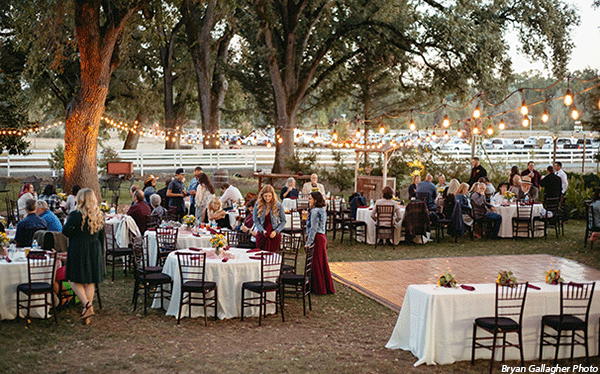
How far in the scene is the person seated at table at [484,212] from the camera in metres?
14.9

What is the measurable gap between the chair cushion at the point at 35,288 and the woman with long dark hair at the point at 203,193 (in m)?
5.24

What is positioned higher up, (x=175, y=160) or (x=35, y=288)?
(x=175, y=160)

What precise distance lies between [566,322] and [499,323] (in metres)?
0.76

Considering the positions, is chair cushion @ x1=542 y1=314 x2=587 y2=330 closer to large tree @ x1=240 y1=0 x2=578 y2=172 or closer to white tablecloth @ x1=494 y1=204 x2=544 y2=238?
white tablecloth @ x1=494 y1=204 x2=544 y2=238

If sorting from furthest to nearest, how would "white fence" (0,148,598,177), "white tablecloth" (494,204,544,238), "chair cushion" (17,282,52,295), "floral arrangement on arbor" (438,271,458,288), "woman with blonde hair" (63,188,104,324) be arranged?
"white fence" (0,148,598,177) < "white tablecloth" (494,204,544,238) < "chair cushion" (17,282,52,295) < "woman with blonde hair" (63,188,104,324) < "floral arrangement on arbor" (438,271,458,288)

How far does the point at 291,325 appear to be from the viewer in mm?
8109

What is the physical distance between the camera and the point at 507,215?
50.5ft

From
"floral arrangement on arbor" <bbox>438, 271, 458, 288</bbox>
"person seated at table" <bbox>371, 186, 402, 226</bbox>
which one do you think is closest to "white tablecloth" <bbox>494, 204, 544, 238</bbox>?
"person seated at table" <bbox>371, 186, 402, 226</bbox>

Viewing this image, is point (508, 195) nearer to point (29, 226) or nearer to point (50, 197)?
point (50, 197)

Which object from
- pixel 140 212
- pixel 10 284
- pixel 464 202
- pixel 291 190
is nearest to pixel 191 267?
pixel 10 284

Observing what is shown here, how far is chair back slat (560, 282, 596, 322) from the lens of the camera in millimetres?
6719

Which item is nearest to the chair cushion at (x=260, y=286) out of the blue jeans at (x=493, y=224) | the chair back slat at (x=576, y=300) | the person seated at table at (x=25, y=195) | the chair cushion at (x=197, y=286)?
the chair cushion at (x=197, y=286)

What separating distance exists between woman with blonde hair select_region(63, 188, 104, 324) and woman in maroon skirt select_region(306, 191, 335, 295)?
295cm

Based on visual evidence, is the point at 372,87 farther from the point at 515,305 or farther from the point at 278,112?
the point at 515,305
